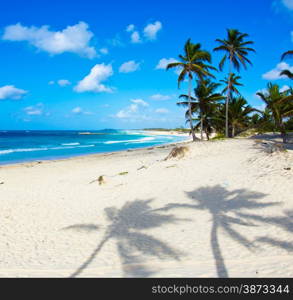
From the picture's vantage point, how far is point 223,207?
293 inches

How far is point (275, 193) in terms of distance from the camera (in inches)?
311

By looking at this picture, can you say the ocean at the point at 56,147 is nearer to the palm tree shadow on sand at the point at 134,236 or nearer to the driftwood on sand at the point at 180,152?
the driftwood on sand at the point at 180,152

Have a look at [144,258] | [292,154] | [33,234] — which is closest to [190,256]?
[144,258]

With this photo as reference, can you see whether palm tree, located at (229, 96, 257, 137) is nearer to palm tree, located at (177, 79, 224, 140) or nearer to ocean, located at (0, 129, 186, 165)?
palm tree, located at (177, 79, 224, 140)

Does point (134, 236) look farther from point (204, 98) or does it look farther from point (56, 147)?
point (56, 147)

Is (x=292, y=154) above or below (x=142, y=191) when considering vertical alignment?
above

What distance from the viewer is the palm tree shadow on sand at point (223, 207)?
5156 mm

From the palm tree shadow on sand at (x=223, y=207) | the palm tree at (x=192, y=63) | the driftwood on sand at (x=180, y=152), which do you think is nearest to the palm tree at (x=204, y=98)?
the palm tree at (x=192, y=63)

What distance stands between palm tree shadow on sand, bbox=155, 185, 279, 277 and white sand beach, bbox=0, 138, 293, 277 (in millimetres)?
27

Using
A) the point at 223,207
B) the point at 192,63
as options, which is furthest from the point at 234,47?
the point at 223,207

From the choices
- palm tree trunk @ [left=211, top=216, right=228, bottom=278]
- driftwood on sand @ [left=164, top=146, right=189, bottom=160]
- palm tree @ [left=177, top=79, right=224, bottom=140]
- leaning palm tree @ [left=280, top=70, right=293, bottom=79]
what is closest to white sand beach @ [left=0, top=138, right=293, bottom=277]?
palm tree trunk @ [left=211, top=216, right=228, bottom=278]

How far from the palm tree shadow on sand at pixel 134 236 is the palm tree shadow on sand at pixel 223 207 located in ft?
3.00
